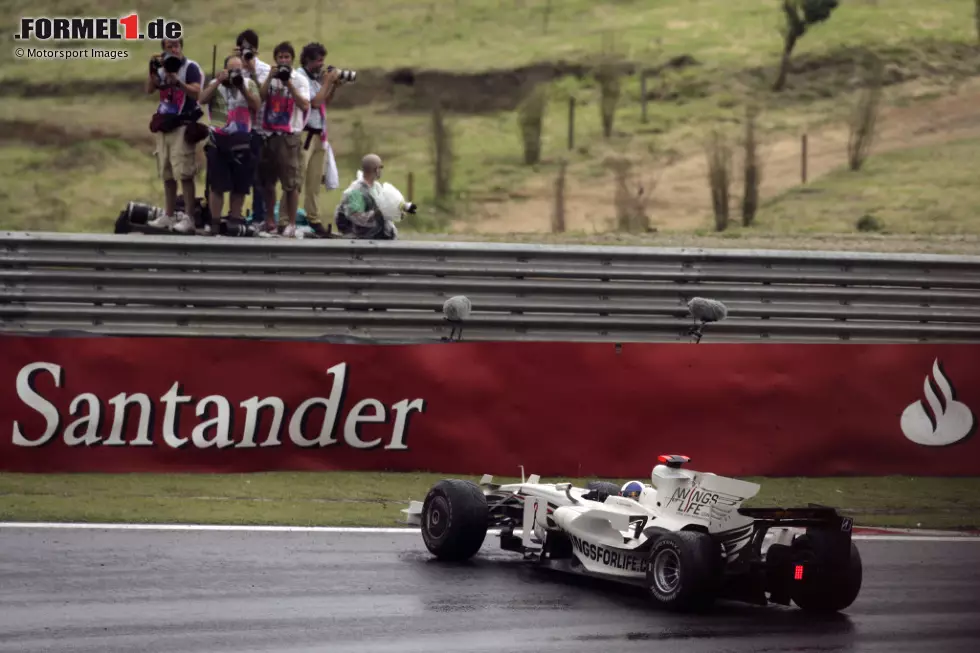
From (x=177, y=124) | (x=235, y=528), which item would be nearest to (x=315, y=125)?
(x=177, y=124)

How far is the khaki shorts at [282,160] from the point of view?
14.5m

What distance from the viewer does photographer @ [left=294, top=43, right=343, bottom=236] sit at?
48.2ft

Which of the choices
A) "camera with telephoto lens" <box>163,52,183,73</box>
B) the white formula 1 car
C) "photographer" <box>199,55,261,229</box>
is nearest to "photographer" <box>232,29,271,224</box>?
"photographer" <box>199,55,261,229</box>

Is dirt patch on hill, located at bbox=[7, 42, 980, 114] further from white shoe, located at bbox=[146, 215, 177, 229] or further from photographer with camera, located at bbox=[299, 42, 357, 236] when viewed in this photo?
white shoe, located at bbox=[146, 215, 177, 229]

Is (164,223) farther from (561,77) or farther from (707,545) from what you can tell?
(561,77)

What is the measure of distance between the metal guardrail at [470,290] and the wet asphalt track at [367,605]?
11.8 ft

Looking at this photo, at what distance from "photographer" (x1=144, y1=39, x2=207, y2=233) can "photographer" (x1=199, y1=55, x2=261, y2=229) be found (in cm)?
16

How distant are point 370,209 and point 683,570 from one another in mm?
7138

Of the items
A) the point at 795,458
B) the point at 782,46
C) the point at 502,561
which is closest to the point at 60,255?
the point at 502,561

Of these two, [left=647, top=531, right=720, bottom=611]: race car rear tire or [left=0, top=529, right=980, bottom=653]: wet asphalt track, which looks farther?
[left=647, top=531, right=720, bottom=611]: race car rear tire

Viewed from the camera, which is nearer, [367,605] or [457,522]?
[367,605]

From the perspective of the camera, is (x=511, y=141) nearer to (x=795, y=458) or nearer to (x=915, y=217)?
(x=915, y=217)

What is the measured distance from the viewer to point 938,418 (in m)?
13.9

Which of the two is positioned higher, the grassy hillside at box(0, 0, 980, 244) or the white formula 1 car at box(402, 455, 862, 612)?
the grassy hillside at box(0, 0, 980, 244)
